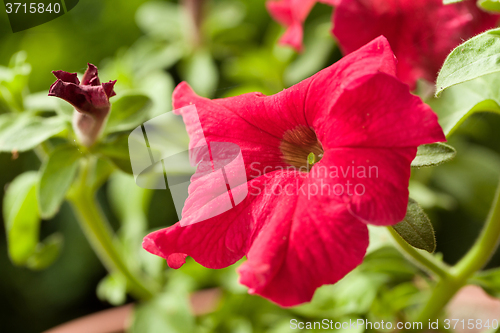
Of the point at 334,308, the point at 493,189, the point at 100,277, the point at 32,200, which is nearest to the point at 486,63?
the point at 334,308

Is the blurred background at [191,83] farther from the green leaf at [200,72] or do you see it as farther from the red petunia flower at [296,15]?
the red petunia flower at [296,15]

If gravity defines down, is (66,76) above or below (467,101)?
above

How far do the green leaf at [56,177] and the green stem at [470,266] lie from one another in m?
0.42

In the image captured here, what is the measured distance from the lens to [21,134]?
465 mm

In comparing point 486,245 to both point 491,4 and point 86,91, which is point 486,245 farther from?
point 86,91

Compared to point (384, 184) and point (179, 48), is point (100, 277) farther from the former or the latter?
point (384, 184)

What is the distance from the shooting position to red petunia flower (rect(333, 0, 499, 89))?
0.43 metres

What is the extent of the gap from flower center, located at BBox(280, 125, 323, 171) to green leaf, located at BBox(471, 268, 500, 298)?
260mm

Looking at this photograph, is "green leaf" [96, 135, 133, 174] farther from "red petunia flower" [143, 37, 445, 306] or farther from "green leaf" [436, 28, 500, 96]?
"green leaf" [436, 28, 500, 96]

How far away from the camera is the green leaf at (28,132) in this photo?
1.47 ft

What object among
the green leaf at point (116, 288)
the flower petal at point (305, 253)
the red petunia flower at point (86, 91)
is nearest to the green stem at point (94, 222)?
the green leaf at point (116, 288)

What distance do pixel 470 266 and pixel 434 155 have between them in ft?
0.59

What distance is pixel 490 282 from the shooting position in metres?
0.47

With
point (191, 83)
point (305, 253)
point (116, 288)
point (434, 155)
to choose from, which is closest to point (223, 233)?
point (305, 253)
